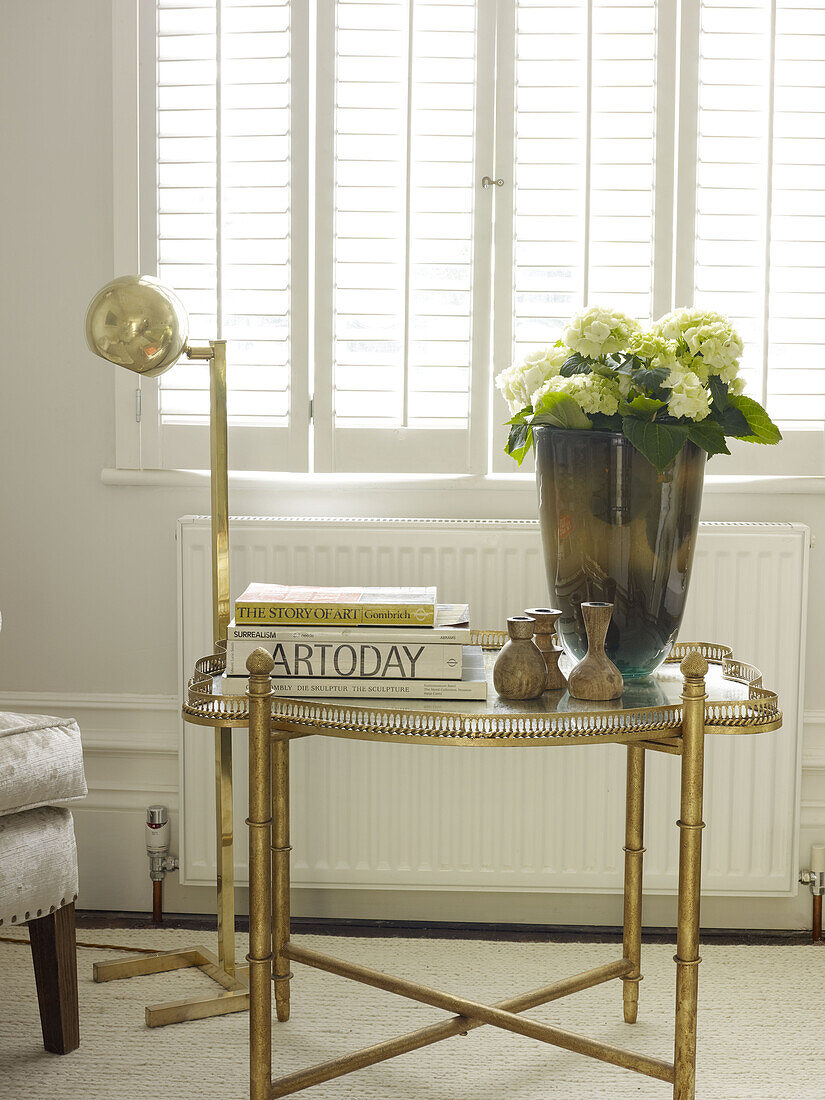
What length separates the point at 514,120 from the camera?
Result: 221 cm

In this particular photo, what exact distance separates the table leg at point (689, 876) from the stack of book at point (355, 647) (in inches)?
10.9

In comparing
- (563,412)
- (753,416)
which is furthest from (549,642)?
(753,416)

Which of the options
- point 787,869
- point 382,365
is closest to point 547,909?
point 787,869

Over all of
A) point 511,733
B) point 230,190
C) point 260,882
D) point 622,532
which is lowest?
point 260,882

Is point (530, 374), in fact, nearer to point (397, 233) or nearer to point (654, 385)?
point (654, 385)

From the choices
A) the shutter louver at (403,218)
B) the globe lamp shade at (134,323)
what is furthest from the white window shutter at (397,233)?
the globe lamp shade at (134,323)

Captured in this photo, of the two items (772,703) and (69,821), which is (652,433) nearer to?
(772,703)

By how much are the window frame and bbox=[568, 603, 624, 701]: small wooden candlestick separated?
2.84 ft

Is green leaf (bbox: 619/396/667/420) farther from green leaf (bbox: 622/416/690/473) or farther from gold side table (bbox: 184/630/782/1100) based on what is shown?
gold side table (bbox: 184/630/782/1100)

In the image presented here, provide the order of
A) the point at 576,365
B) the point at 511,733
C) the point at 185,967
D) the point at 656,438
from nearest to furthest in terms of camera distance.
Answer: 1. the point at 511,733
2. the point at 656,438
3. the point at 576,365
4. the point at 185,967

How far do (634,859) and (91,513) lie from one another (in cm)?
136

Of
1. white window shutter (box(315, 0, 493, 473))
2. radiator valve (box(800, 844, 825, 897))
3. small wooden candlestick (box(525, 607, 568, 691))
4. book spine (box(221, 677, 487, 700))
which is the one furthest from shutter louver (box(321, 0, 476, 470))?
radiator valve (box(800, 844, 825, 897))

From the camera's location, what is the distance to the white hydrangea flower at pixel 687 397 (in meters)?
1.45

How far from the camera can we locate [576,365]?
1.56m
